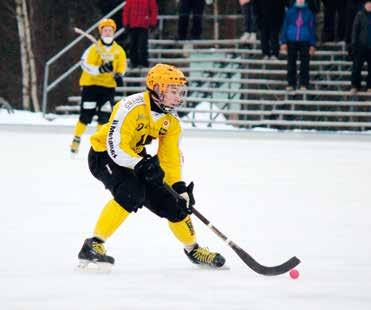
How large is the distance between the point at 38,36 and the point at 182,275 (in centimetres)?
2350

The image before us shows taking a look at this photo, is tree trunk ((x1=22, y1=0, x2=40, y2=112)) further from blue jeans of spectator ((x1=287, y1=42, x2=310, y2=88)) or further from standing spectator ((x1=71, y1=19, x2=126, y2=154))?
standing spectator ((x1=71, y1=19, x2=126, y2=154))

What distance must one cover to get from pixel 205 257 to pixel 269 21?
38.5 ft

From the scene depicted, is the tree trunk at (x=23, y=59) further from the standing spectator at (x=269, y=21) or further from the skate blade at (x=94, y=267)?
the skate blade at (x=94, y=267)

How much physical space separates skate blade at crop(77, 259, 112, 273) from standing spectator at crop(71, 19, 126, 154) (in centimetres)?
682

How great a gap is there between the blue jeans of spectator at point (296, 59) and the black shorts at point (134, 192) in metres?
11.3

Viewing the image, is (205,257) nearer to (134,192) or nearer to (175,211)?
(175,211)

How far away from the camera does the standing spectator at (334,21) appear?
1809cm

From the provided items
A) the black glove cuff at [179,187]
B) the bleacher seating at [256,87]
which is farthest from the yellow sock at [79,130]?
the black glove cuff at [179,187]

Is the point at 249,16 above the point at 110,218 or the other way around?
the other way around

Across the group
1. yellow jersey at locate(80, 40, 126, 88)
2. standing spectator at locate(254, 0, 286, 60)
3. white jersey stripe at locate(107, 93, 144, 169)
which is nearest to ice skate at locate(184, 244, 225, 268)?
white jersey stripe at locate(107, 93, 144, 169)

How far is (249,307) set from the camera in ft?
17.1

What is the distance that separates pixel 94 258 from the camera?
611cm

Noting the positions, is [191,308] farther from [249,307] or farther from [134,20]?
[134,20]

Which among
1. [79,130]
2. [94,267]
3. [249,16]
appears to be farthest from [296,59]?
[94,267]
